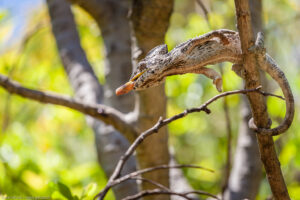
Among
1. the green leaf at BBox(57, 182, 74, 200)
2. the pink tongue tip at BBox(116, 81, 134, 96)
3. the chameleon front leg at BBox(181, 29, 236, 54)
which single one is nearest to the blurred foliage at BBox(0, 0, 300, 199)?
the green leaf at BBox(57, 182, 74, 200)

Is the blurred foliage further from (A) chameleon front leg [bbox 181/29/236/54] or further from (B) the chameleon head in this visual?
(A) chameleon front leg [bbox 181/29/236/54]

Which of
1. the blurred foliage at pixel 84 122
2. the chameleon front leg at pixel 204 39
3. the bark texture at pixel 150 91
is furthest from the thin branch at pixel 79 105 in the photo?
the chameleon front leg at pixel 204 39

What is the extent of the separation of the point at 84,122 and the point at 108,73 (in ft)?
3.70

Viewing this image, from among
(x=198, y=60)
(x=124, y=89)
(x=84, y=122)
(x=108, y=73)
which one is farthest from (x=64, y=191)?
(x=84, y=122)

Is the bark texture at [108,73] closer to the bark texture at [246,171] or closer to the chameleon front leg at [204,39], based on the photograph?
the bark texture at [246,171]

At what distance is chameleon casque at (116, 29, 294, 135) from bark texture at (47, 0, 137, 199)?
84cm

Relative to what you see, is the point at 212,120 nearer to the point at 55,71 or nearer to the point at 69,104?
the point at 55,71

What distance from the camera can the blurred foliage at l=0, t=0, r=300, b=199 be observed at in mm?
1701

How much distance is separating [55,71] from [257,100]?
185 centimetres

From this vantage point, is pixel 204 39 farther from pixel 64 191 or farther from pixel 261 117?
pixel 64 191

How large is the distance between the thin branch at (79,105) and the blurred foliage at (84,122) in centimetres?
22

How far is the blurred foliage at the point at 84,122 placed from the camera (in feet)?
5.58

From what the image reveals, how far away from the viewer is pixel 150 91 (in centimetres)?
118

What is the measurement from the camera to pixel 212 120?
3.04 m
